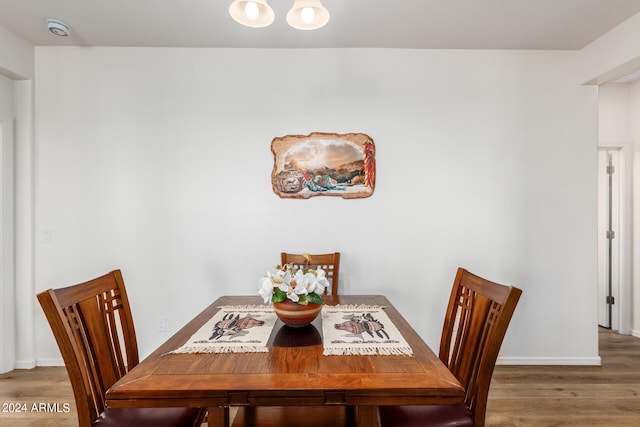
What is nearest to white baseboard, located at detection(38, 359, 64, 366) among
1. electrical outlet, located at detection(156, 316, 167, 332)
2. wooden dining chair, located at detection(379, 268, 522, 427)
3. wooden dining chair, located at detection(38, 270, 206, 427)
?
electrical outlet, located at detection(156, 316, 167, 332)

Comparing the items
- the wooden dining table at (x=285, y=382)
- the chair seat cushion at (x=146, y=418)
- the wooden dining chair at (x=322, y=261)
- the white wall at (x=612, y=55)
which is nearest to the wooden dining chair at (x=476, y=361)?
the wooden dining table at (x=285, y=382)

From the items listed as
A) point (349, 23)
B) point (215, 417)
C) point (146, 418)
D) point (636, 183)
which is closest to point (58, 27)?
point (349, 23)

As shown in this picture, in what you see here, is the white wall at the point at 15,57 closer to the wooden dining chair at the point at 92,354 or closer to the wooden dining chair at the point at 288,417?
the wooden dining chair at the point at 92,354

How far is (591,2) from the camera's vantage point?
223 cm

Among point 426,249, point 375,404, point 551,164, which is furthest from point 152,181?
point 551,164

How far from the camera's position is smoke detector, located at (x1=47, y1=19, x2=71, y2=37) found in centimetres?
244

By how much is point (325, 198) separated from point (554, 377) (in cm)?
221

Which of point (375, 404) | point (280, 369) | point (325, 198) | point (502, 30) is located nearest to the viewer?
point (375, 404)

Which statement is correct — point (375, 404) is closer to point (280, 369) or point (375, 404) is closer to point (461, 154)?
point (280, 369)

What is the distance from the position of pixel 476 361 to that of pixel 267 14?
1.67m

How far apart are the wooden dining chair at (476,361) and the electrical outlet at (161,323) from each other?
2081mm

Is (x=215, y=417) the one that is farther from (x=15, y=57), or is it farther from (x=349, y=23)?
(x=15, y=57)

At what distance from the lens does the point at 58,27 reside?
8.11ft

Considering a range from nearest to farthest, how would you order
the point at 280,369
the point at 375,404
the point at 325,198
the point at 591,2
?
the point at 375,404 < the point at 280,369 < the point at 591,2 < the point at 325,198
